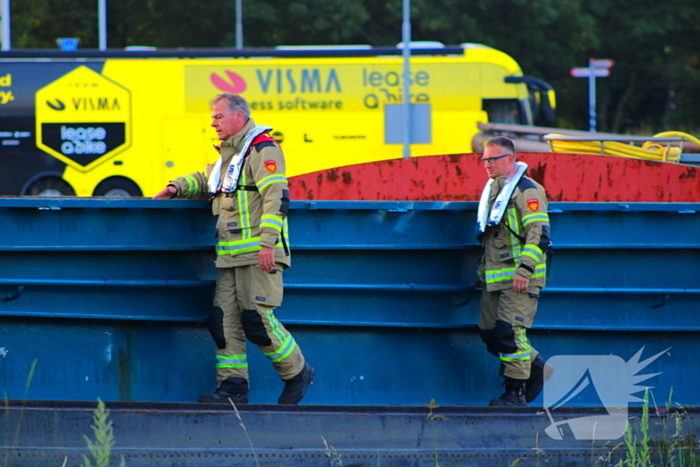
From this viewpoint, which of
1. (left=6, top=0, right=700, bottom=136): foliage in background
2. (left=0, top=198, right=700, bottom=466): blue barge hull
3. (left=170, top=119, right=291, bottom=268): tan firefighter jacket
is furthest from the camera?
(left=6, top=0, right=700, bottom=136): foliage in background

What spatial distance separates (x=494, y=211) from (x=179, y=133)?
406 inches

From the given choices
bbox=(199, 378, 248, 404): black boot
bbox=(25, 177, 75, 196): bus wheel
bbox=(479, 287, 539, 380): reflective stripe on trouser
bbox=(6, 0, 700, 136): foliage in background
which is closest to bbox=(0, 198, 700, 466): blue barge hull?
bbox=(479, 287, 539, 380): reflective stripe on trouser

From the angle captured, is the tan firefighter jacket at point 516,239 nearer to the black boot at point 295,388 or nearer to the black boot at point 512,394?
the black boot at point 512,394

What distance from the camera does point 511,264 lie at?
14.4ft

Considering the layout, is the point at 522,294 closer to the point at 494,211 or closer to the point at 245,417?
the point at 494,211

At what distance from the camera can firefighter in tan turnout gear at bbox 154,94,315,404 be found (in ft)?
13.3

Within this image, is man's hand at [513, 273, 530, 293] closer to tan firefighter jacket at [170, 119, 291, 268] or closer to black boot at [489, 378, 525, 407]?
black boot at [489, 378, 525, 407]

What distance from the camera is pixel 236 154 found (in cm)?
422

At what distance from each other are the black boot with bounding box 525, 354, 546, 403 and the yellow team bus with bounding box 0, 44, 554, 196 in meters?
9.02

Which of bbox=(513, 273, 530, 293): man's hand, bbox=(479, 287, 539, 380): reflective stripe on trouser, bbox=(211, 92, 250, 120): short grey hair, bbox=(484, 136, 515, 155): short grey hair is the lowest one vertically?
bbox=(479, 287, 539, 380): reflective stripe on trouser

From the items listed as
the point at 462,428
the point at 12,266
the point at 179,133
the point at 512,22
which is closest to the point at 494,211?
the point at 462,428

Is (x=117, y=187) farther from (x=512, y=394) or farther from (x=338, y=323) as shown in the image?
(x=512, y=394)
